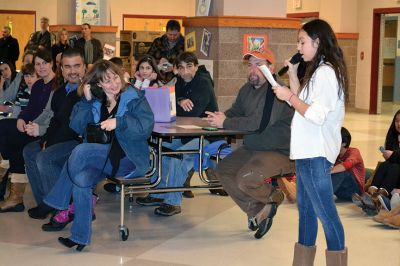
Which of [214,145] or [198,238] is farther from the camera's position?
[214,145]

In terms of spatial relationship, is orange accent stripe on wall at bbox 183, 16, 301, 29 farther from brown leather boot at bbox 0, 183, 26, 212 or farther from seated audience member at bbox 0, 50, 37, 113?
brown leather boot at bbox 0, 183, 26, 212

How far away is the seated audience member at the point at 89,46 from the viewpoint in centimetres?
1252

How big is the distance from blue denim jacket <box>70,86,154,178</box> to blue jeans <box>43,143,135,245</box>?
0.32 ft

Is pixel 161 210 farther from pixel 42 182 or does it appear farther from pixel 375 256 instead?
pixel 375 256

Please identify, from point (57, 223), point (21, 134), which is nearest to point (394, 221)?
point (57, 223)

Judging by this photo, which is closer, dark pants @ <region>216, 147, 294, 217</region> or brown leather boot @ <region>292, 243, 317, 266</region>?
brown leather boot @ <region>292, 243, 317, 266</region>

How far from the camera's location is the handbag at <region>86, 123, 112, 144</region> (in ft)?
16.7

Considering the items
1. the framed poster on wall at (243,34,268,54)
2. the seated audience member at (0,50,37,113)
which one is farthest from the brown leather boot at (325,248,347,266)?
the framed poster on wall at (243,34,268,54)

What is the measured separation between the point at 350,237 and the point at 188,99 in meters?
1.92

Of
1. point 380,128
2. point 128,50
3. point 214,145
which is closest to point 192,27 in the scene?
point 214,145

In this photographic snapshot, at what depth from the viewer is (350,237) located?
543cm

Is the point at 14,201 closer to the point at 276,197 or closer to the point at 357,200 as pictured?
the point at 276,197

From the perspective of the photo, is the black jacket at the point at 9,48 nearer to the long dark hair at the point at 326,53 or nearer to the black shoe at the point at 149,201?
the black shoe at the point at 149,201

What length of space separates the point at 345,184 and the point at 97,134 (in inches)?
99.6
